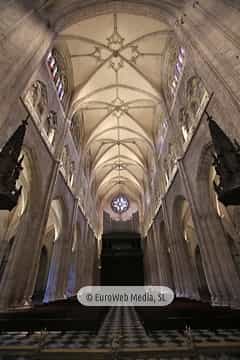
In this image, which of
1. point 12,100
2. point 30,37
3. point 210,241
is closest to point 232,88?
point 210,241

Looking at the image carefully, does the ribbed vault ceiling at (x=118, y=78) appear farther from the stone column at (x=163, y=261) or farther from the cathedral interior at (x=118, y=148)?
the stone column at (x=163, y=261)

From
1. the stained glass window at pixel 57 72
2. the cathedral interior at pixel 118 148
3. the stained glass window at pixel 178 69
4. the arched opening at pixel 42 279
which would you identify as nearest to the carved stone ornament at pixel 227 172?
the cathedral interior at pixel 118 148

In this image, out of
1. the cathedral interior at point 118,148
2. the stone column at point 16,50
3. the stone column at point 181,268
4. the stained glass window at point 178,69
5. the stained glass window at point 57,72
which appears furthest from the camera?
the stone column at point 181,268

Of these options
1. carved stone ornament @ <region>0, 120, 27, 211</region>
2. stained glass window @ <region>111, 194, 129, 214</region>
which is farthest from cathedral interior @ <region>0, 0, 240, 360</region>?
stained glass window @ <region>111, 194, 129, 214</region>

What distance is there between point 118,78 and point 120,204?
16629 mm

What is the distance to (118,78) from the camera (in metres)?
13.0

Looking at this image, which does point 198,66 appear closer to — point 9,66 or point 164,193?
point 9,66

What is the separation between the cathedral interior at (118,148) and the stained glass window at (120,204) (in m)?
8.11

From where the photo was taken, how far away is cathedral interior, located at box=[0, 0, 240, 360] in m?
3.79

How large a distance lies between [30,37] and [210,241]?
32.4ft

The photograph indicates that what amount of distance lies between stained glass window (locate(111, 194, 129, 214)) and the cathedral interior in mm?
8115

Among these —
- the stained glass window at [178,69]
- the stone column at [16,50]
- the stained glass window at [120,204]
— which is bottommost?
the stone column at [16,50]

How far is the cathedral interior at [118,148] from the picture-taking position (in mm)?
3795

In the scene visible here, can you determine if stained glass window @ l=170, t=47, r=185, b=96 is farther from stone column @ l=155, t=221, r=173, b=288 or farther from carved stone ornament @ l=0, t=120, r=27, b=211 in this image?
stone column @ l=155, t=221, r=173, b=288
